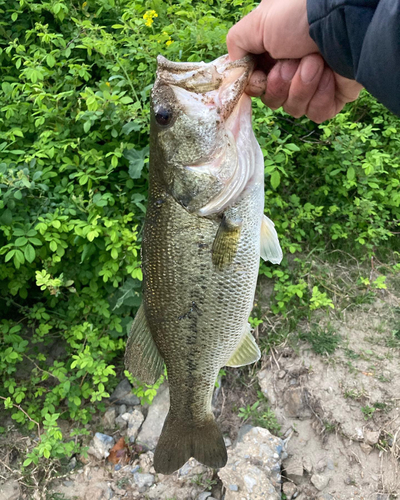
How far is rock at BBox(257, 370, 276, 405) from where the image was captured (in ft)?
9.50

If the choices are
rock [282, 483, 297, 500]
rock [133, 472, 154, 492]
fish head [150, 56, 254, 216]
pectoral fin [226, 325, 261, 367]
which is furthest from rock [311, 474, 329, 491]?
fish head [150, 56, 254, 216]

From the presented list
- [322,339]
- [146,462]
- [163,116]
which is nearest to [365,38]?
[163,116]

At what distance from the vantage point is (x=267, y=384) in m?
2.94

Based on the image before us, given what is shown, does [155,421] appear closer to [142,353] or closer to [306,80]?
[142,353]

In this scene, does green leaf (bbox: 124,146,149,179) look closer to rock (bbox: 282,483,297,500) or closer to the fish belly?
the fish belly

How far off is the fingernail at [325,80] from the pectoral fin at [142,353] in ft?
4.04

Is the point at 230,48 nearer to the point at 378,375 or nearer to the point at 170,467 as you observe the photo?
the point at 170,467

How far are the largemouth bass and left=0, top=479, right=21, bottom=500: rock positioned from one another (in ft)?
5.75

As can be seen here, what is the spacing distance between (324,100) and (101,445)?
2.70 m

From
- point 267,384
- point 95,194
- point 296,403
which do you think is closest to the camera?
point 95,194

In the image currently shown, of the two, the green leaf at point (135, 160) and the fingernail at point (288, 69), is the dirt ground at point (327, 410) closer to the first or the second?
the green leaf at point (135, 160)

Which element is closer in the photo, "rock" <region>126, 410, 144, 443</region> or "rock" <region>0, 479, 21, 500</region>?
"rock" <region>0, 479, 21, 500</region>

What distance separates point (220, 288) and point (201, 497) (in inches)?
69.9

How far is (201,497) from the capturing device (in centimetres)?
257
